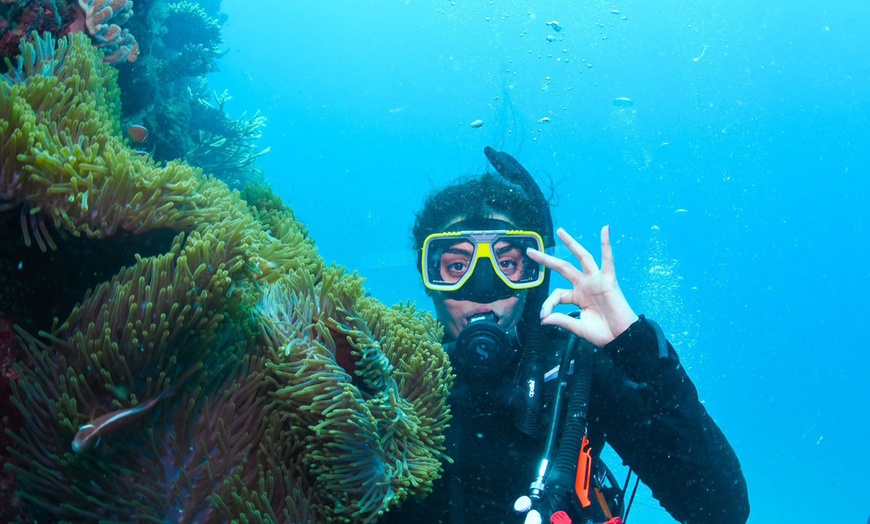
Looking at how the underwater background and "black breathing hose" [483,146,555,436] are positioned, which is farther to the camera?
the underwater background

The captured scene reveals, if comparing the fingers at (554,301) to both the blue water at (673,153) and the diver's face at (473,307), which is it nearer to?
the diver's face at (473,307)

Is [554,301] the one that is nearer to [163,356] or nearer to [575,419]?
[575,419]

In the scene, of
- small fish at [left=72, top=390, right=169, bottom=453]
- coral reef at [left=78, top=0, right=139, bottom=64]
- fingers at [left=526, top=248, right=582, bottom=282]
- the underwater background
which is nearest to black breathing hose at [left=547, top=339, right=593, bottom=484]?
fingers at [left=526, top=248, right=582, bottom=282]

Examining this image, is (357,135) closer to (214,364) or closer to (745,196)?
(745,196)

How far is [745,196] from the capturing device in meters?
93.0

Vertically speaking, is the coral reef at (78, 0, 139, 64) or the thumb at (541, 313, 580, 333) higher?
the coral reef at (78, 0, 139, 64)

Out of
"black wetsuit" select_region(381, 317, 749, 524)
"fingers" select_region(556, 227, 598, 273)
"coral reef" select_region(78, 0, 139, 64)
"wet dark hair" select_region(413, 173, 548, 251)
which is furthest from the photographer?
"wet dark hair" select_region(413, 173, 548, 251)

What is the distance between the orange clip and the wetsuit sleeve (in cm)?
53

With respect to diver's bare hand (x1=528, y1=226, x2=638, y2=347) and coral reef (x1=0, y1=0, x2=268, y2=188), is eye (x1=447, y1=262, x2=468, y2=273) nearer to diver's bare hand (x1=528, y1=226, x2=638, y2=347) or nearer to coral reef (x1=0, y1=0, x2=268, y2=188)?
diver's bare hand (x1=528, y1=226, x2=638, y2=347)

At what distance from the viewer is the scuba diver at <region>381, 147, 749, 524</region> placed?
9.39ft

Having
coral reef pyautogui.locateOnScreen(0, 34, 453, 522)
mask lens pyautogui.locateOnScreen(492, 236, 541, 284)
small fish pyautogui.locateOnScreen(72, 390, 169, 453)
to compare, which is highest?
mask lens pyautogui.locateOnScreen(492, 236, 541, 284)

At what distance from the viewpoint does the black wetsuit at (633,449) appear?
293 cm

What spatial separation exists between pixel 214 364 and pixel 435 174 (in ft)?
337

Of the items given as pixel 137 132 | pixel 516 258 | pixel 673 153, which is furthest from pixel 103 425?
pixel 673 153
